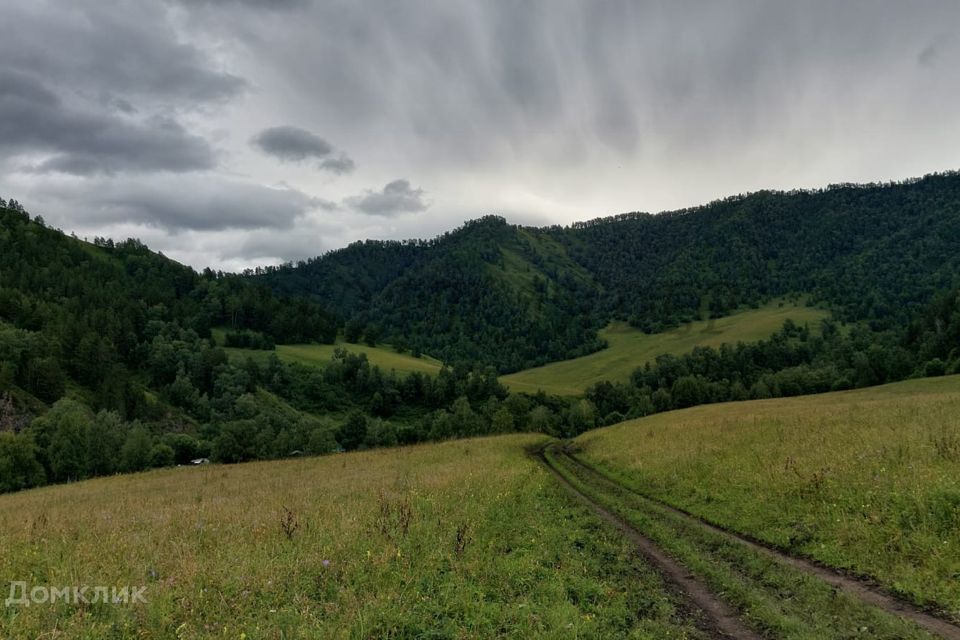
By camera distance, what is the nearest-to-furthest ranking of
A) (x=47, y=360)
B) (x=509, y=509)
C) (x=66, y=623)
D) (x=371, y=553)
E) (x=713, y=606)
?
(x=66, y=623) < (x=713, y=606) < (x=371, y=553) < (x=509, y=509) < (x=47, y=360)

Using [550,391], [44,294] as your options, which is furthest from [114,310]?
[550,391]

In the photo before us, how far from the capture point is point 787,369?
132 m

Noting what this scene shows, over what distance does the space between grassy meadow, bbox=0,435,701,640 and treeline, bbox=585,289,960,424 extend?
10877 cm

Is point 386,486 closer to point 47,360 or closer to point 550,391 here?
point 47,360

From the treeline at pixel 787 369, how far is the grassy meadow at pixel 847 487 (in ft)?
299

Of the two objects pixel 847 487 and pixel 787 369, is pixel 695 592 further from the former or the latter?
pixel 787 369

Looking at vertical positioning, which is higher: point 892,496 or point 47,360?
point 47,360

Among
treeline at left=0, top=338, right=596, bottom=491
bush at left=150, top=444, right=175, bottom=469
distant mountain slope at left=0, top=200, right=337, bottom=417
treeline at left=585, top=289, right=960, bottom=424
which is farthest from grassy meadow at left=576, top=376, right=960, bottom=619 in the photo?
distant mountain slope at left=0, top=200, right=337, bottom=417

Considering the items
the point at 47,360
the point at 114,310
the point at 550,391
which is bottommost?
the point at 550,391

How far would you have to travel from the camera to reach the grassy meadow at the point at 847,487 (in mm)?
11102

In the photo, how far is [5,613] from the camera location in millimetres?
7215

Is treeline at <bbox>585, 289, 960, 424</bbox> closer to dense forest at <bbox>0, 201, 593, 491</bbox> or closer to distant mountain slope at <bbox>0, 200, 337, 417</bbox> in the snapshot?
dense forest at <bbox>0, 201, 593, 491</bbox>

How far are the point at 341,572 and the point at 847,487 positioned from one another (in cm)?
1516

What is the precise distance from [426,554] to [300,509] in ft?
17.8
